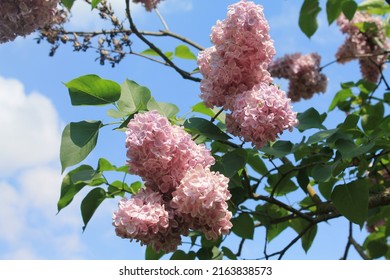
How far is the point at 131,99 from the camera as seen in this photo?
155 cm

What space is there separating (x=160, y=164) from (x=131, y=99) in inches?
14.0

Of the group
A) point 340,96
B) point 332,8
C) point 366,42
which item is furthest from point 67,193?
point 366,42

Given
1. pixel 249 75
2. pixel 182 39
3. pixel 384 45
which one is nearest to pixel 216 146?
pixel 249 75

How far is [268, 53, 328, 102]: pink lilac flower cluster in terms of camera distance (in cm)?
350

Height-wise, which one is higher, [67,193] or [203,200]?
[67,193]

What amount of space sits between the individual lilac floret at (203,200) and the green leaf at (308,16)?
5.28ft

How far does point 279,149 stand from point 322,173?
15 cm

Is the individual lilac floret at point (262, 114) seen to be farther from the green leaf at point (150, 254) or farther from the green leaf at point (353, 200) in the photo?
the green leaf at point (150, 254)

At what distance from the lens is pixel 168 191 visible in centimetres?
128

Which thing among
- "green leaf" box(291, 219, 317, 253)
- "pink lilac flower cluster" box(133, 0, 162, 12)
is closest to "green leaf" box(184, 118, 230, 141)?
"green leaf" box(291, 219, 317, 253)

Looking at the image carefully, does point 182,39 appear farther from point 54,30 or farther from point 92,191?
point 92,191

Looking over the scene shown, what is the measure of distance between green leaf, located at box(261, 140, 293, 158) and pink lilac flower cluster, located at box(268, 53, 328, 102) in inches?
72.9

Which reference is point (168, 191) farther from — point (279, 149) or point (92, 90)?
point (279, 149)

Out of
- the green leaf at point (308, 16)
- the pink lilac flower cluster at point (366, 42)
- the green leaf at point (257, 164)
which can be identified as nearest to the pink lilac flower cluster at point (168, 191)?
the green leaf at point (257, 164)
